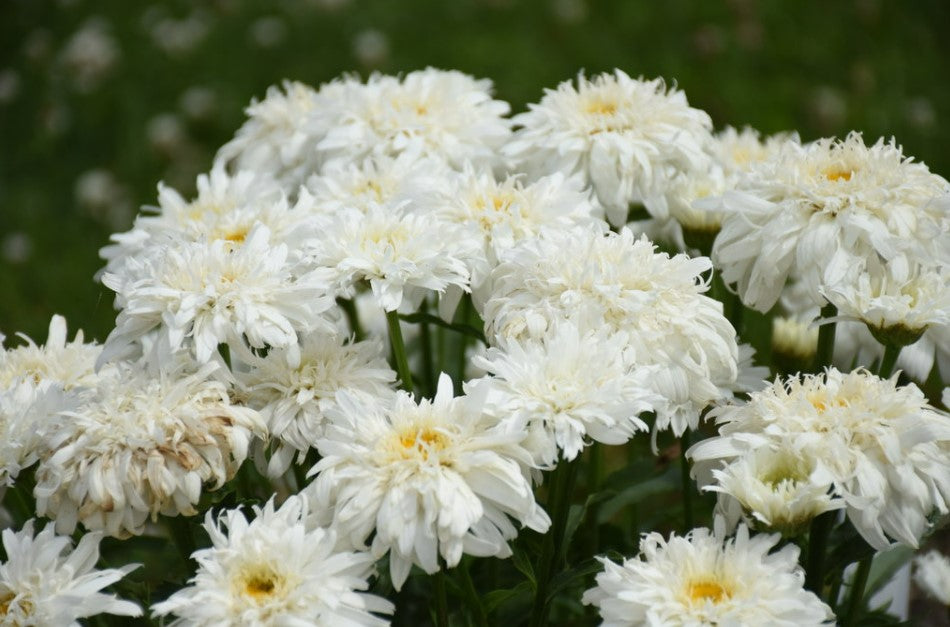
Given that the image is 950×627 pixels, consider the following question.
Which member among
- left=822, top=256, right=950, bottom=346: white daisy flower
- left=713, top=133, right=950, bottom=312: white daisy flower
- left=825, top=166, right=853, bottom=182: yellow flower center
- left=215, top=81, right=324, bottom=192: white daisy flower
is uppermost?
left=215, top=81, right=324, bottom=192: white daisy flower

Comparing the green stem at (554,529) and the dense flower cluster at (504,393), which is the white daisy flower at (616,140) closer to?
the dense flower cluster at (504,393)

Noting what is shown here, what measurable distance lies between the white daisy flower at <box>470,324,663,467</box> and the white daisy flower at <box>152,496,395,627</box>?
0.18m

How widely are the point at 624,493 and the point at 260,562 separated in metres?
0.59

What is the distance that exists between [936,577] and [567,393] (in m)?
0.68

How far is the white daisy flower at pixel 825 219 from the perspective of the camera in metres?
1.19

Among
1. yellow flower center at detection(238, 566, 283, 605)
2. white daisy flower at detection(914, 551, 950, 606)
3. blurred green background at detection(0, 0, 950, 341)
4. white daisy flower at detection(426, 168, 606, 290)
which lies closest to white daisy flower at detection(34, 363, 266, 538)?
yellow flower center at detection(238, 566, 283, 605)

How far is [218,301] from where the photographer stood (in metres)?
1.10

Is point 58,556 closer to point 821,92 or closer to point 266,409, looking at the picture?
point 266,409

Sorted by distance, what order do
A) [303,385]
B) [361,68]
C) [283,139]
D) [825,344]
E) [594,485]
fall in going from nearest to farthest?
1. [303,385]
2. [825,344]
3. [594,485]
4. [283,139]
5. [361,68]

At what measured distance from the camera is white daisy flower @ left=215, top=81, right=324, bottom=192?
5.31ft

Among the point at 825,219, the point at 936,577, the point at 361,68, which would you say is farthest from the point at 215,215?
the point at 361,68

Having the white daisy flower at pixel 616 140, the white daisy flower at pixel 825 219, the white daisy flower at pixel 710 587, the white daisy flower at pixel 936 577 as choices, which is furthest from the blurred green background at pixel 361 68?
the white daisy flower at pixel 710 587

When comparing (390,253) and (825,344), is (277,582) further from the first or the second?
(825,344)

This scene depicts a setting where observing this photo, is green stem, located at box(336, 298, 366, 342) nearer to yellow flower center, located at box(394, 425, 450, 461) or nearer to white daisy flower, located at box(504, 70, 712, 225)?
white daisy flower, located at box(504, 70, 712, 225)
